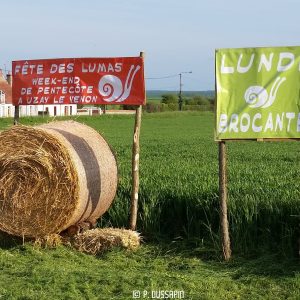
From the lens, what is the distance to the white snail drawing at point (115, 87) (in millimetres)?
7900

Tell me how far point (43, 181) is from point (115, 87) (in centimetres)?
161

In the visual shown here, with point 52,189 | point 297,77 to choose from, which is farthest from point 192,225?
point 297,77

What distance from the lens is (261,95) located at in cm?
678

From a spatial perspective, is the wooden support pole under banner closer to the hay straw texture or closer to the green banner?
the hay straw texture

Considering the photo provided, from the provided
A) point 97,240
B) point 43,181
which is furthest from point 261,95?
point 43,181

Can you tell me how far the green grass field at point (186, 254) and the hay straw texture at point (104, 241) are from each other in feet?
0.40

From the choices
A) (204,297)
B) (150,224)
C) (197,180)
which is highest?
(197,180)

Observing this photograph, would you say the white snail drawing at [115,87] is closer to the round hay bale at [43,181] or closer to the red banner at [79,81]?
the red banner at [79,81]

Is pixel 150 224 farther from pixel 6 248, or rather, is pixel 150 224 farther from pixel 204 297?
pixel 204 297

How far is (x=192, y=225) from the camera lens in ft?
25.8

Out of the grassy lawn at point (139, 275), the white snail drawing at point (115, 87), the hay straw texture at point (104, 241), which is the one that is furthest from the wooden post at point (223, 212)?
the white snail drawing at point (115, 87)

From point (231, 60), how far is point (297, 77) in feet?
2.50

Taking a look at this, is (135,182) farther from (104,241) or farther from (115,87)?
(115,87)

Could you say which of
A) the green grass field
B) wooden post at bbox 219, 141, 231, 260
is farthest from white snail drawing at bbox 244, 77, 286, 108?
the green grass field
